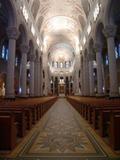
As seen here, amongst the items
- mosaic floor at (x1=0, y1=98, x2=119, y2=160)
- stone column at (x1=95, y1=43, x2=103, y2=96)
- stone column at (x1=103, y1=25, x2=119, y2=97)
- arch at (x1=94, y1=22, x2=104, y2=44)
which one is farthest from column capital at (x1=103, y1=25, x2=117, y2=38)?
mosaic floor at (x1=0, y1=98, x2=119, y2=160)

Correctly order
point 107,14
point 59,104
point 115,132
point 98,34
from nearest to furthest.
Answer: point 115,132
point 107,14
point 98,34
point 59,104

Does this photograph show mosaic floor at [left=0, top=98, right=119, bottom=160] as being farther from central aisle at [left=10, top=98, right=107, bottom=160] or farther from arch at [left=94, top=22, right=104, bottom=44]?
arch at [left=94, top=22, right=104, bottom=44]

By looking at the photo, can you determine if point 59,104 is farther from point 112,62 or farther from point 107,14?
point 107,14

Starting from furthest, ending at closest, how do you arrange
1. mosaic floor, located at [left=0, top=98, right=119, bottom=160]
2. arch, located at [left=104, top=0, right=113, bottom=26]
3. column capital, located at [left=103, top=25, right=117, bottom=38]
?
column capital, located at [left=103, top=25, right=117, bottom=38] < arch, located at [left=104, top=0, right=113, bottom=26] < mosaic floor, located at [left=0, top=98, right=119, bottom=160]

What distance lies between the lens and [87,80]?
29219mm

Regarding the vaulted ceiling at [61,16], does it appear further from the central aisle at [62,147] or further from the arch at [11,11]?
the central aisle at [62,147]

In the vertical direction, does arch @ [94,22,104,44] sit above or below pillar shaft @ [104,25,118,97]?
above

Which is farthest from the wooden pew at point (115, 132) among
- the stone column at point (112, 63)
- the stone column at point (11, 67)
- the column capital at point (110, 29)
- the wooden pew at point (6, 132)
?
the column capital at point (110, 29)

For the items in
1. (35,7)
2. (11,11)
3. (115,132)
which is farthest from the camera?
(35,7)

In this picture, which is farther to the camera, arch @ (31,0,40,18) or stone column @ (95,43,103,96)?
arch @ (31,0,40,18)

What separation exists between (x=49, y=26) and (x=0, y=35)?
1444 cm

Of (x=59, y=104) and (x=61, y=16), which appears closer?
(x=59, y=104)

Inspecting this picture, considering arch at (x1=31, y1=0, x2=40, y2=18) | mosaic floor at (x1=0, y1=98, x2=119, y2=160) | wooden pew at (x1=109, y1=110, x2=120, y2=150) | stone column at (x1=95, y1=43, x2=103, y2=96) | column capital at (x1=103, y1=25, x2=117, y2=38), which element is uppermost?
arch at (x1=31, y1=0, x2=40, y2=18)

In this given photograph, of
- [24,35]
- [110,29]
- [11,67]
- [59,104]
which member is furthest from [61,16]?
[11,67]
